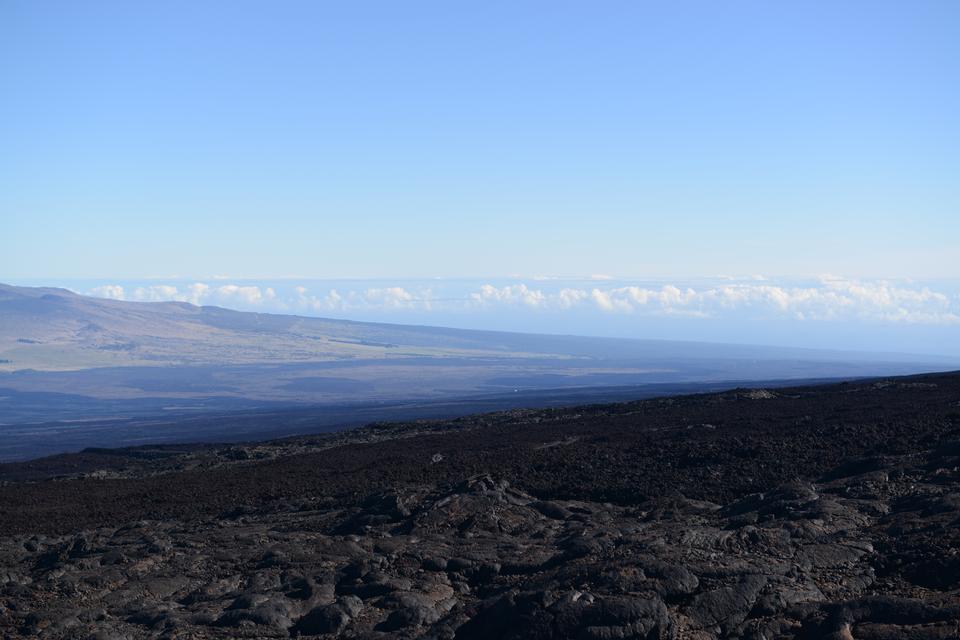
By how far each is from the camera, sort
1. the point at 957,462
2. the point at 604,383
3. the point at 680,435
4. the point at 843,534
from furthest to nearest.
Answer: the point at 604,383
the point at 680,435
the point at 957,462
the point at 843,534

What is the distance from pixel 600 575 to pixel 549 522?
23.5ft

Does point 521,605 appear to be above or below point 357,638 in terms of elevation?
above

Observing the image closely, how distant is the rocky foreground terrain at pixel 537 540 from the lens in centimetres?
1224

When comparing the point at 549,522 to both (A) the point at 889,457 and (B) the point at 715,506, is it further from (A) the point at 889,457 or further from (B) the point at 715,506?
(A) the point at 889,457

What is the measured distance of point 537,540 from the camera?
18547 millimetres

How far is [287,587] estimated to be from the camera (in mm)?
16031

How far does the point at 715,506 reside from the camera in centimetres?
2069

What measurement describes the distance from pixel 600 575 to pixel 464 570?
3.88 m

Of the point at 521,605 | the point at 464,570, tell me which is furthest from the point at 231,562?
the point at 521,605

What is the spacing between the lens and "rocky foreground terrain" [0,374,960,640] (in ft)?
40.2

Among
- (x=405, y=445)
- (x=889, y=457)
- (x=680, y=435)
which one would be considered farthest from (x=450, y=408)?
(x=889, y=457)

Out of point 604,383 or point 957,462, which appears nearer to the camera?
point 957,462

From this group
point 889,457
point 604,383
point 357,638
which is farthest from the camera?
point 604,383

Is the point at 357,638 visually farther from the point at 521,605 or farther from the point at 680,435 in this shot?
the point at 680,435
